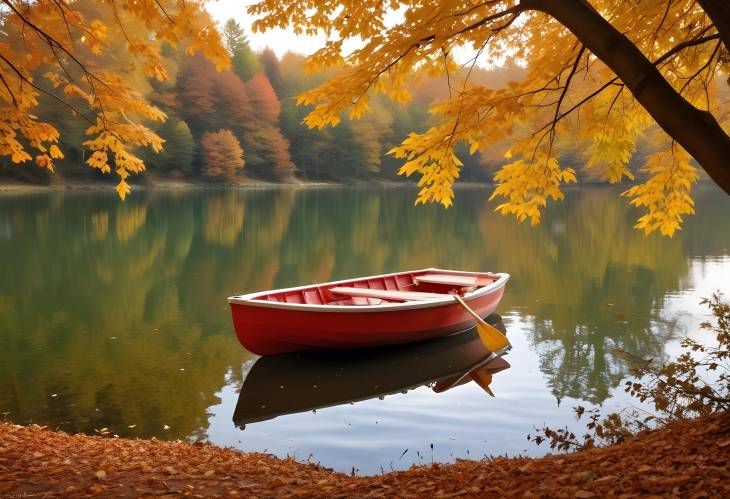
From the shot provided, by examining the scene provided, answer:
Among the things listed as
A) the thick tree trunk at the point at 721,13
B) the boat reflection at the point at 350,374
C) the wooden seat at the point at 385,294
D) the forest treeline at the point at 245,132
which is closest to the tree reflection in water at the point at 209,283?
the boat reflection at the point at 350,374

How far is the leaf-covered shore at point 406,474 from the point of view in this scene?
124 inches

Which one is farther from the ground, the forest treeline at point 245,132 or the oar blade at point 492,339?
the forest treeline at point 245,132

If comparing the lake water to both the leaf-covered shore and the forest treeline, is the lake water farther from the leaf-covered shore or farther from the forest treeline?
the forest treeline

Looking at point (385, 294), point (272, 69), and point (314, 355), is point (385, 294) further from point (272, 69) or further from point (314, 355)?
point (272, 69)

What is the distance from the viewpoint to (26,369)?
8703mm

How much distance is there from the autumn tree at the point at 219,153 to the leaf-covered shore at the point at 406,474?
162 feet

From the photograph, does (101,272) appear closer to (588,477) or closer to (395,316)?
(395,316)

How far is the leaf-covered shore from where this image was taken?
3.15 m

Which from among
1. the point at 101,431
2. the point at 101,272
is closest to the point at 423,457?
the point at 101,431

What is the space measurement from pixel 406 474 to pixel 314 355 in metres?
5.56

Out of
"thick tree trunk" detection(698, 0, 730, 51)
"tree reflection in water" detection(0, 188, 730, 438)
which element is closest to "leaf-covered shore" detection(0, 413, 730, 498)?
"thick tree trunk" detection(698, 0, 730, 51)

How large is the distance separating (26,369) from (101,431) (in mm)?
2713

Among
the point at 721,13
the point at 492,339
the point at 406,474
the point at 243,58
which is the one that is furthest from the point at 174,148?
the point at 721,13

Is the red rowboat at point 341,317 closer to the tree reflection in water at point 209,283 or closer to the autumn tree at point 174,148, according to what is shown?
the tree reflection in water at point 209,283
